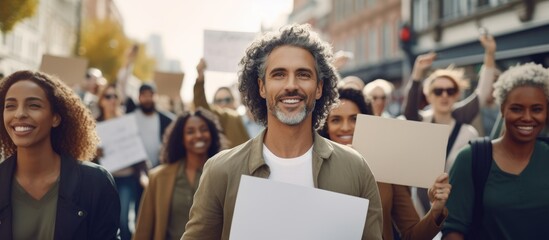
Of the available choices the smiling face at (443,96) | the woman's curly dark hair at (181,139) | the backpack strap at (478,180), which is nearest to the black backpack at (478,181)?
the backpack strap at (478,180)

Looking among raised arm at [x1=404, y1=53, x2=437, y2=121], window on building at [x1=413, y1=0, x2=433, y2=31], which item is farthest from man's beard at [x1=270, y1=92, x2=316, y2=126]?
window on building at [x1=413, y1=0, x2=433, y2=31]

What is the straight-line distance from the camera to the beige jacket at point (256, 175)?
2.82m

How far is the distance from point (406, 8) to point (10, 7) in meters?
12.3

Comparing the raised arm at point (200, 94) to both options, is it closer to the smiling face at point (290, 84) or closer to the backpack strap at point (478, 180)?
the backpack strap at point (478, 180)

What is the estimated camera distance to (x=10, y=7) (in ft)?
68.3

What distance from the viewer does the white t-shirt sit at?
286cm

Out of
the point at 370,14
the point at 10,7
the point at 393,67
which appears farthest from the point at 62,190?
the point at 370,14

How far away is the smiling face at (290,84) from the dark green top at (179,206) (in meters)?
2.60

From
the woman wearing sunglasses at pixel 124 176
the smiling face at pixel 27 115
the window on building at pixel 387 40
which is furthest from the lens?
the window on building at pixel 387 40

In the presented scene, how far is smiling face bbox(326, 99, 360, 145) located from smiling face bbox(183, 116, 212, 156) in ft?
5.69

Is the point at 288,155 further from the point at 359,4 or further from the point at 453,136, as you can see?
the point at 359,4

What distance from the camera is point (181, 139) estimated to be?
597 cm

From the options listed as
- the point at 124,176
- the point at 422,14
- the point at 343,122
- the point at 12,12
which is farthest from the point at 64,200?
the point at 422,14

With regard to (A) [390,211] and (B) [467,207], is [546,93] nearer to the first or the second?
(B) [467,207]
